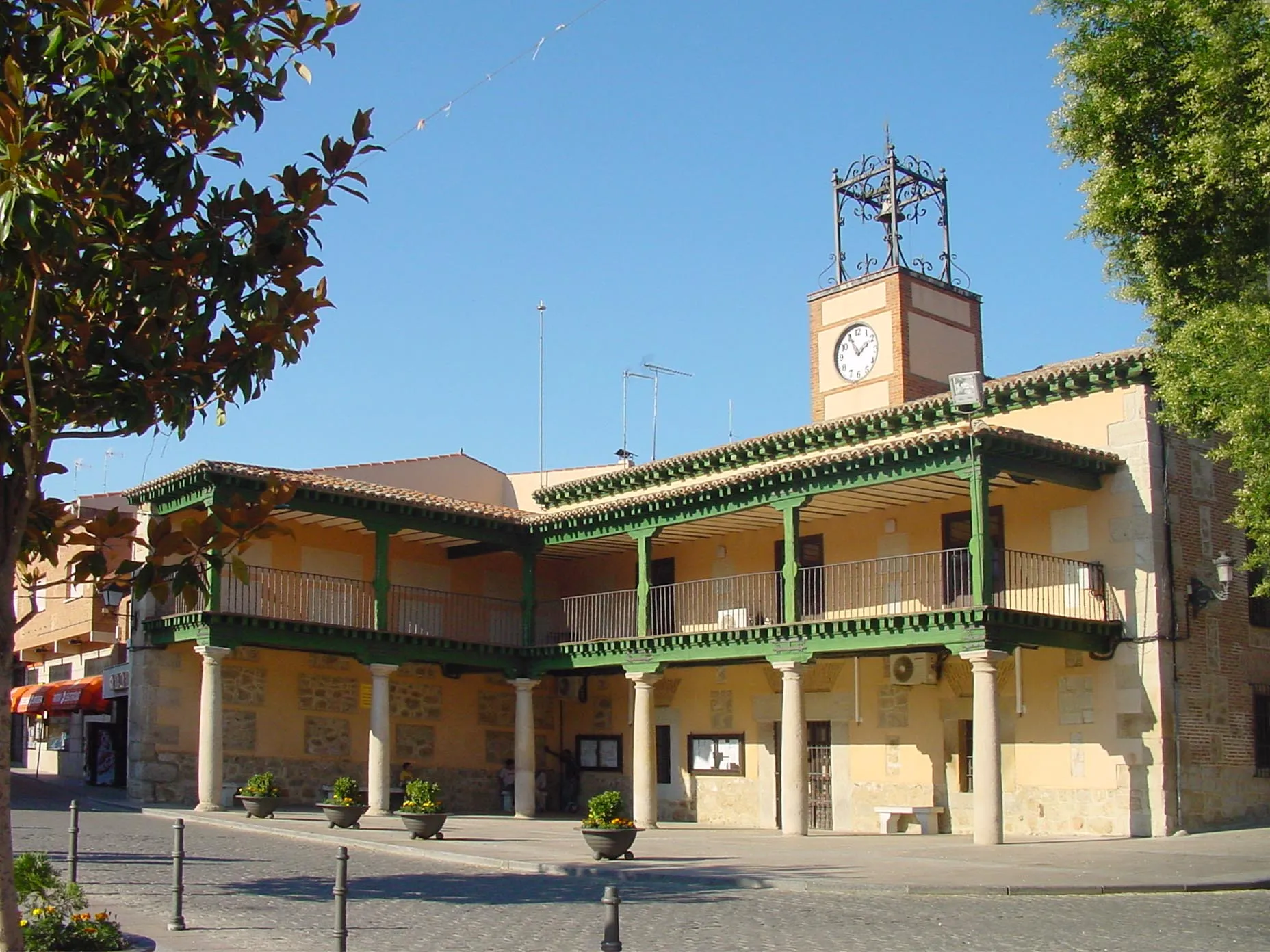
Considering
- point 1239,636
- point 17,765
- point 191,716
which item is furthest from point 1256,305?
point 17,765

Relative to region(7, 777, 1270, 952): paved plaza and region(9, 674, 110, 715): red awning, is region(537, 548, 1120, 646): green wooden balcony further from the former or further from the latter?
region(9, 674, 110, 715): red awning

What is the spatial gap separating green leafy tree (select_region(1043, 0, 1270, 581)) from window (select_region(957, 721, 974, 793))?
26.3 ft

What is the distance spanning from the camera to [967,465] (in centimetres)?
2020

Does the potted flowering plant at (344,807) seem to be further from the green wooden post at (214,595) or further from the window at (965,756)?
the window at (965,756)

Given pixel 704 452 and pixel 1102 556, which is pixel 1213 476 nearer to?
pixel 1102 556

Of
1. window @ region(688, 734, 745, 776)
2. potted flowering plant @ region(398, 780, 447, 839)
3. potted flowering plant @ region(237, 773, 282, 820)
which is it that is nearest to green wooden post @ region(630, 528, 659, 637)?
window @ region(688, 734, 745, 776)

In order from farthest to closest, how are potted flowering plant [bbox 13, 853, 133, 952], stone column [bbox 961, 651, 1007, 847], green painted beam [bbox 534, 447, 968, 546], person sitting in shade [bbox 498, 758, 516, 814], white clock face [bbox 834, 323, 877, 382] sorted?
white clock face [bbox 834, 323, 877, 382], person sitting in shade [bbox 498, 758, 516, 814], green painted beam [bbox 534, 447, 968, 546], stone column [bbox 961, 651, 1007, 847], potted flowering plant [bbox 13, 853, 133, 952]

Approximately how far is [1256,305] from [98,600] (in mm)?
25956

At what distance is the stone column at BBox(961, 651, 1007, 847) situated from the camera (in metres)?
19.2

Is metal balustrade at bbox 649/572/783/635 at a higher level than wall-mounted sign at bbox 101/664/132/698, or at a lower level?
higher

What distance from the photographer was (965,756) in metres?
22.8

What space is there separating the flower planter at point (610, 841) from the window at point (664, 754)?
11.3 metres

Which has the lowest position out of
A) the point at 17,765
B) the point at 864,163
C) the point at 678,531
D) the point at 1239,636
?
the point at 17,765

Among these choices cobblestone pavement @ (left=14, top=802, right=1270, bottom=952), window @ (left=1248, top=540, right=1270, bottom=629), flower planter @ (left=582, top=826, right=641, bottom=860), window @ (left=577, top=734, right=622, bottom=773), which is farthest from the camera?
window @ (left=577, top=734, right=622, bottom=773)
